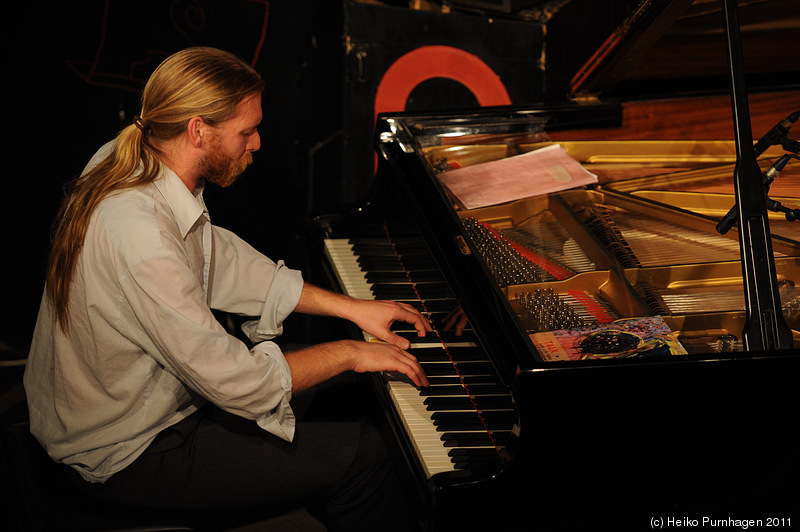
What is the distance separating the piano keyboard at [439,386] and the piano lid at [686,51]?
1.03 m

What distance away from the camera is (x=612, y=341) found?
5.65ft

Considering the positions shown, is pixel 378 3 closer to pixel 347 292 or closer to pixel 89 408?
pixel 347 292

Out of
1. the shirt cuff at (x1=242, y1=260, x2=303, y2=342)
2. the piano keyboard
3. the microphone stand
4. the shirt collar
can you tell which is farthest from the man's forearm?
the microphone stand

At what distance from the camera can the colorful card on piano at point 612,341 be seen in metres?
1.68

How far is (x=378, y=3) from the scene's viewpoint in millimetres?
3770

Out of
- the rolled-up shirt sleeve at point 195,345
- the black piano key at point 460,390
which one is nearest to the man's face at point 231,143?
the rolled-up shirt sleeve at point 195,345

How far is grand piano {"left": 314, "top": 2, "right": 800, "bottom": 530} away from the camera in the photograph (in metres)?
1.52

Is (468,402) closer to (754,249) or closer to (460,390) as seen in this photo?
(460,390)

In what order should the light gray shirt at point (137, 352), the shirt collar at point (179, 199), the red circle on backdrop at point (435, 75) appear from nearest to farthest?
1. the light gray shirt at point (137, 352)
2. the shirt collar at point (179, 199)
3. the red circle on backdrop at point (435, 75)

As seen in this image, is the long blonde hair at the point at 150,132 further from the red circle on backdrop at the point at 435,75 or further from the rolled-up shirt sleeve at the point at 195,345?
the red circle on backdrop at the point at 435,75

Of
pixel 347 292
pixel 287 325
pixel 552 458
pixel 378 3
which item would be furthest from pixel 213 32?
pixel 552 458

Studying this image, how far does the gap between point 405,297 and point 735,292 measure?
980mm

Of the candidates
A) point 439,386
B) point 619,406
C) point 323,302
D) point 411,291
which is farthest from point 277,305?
point 619,406

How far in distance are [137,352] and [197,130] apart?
0.57 metres
